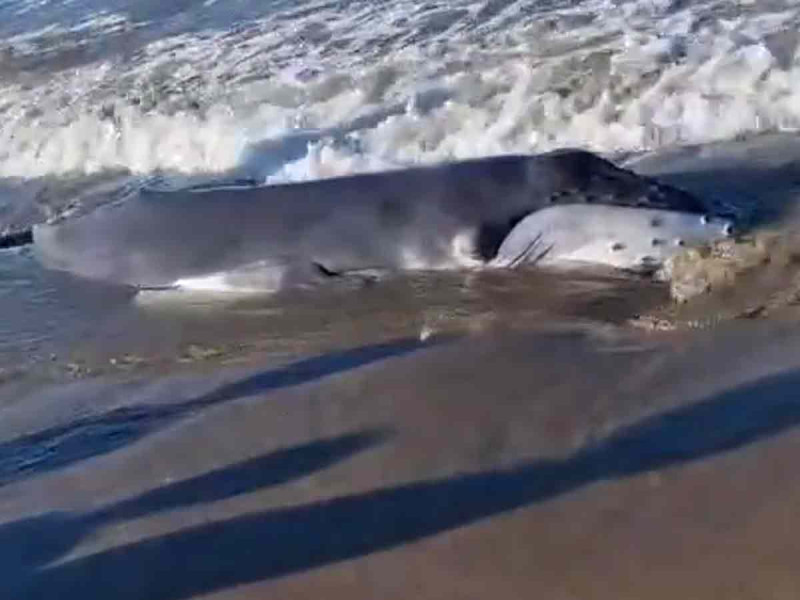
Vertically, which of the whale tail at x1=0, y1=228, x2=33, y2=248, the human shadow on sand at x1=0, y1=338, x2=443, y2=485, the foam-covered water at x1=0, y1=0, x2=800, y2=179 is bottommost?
the foam-covered water at x1=0, y1=0, x2=800, y2=179

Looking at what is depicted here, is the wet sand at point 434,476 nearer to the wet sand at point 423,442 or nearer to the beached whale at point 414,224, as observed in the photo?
the wet sand at point 423,442

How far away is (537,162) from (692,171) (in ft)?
3.08

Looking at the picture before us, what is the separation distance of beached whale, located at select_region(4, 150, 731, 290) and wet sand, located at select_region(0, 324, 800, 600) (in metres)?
0.93

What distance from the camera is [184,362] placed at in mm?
5988

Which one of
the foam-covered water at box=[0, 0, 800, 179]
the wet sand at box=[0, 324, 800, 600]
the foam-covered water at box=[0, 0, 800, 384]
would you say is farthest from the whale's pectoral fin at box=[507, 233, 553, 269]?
the foam-covered water at box=[0, 0, 800, 179]

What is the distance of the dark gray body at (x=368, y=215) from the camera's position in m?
6.53

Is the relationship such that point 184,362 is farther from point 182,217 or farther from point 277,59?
point 277,59

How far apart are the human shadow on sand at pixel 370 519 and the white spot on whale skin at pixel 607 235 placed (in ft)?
5.54

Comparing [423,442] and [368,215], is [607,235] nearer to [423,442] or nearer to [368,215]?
[368,215]

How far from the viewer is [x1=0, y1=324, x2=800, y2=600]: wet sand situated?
3.81m

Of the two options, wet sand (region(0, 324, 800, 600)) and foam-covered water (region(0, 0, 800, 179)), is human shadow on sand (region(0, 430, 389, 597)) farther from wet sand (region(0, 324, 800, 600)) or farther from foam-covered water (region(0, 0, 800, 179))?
foam-covered water (region(0, 0, 800, 179))

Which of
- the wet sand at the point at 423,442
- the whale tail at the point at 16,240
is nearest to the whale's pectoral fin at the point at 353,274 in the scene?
the wet sand at the point at 423,442

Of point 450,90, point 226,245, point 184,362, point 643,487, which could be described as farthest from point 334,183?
point 643,487

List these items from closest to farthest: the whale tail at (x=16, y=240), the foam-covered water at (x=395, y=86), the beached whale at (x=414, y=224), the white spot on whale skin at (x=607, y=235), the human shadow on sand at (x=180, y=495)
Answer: the human shadow on sand at (x=180, y=495), the white spot on whale skin at (x=607, y=235), the beached whale at (x=414, y=224), the whale tail at (x=16, y=240), the foam-covered water at (x=395, y=86)
